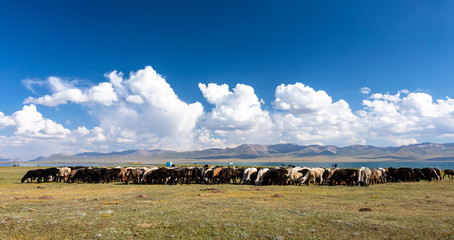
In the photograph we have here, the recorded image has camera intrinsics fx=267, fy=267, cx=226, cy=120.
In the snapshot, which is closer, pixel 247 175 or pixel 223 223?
pixel 223 223

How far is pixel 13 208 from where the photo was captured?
15.0m

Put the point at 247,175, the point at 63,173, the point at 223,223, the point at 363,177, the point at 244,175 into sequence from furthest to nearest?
the point at 63,173 → the point at 244,175 → the point at 247,175 → the point at 363,177 → the point at 223,223

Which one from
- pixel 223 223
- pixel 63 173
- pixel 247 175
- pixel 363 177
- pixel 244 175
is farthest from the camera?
pixel 63 173

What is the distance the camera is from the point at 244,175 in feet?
119

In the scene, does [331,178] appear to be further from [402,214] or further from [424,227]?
[424,227]

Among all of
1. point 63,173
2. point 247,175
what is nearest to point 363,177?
point 247,175

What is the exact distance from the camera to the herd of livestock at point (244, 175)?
33344 millimetres

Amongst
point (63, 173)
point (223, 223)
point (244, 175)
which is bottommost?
point (244, 175)

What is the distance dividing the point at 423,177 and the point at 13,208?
49553 millimetres

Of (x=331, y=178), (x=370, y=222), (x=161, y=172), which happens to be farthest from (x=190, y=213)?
(x=331, y=178)

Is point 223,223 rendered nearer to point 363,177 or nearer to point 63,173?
point 363,177

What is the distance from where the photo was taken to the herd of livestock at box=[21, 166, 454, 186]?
33.3 meters

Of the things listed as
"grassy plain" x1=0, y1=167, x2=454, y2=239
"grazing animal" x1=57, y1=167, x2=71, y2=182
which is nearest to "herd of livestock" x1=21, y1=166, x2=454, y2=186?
"grazing animal" x1=57, y1=167, x2=71, y2=182

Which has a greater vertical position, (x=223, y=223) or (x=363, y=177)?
(x=223, y=223)
